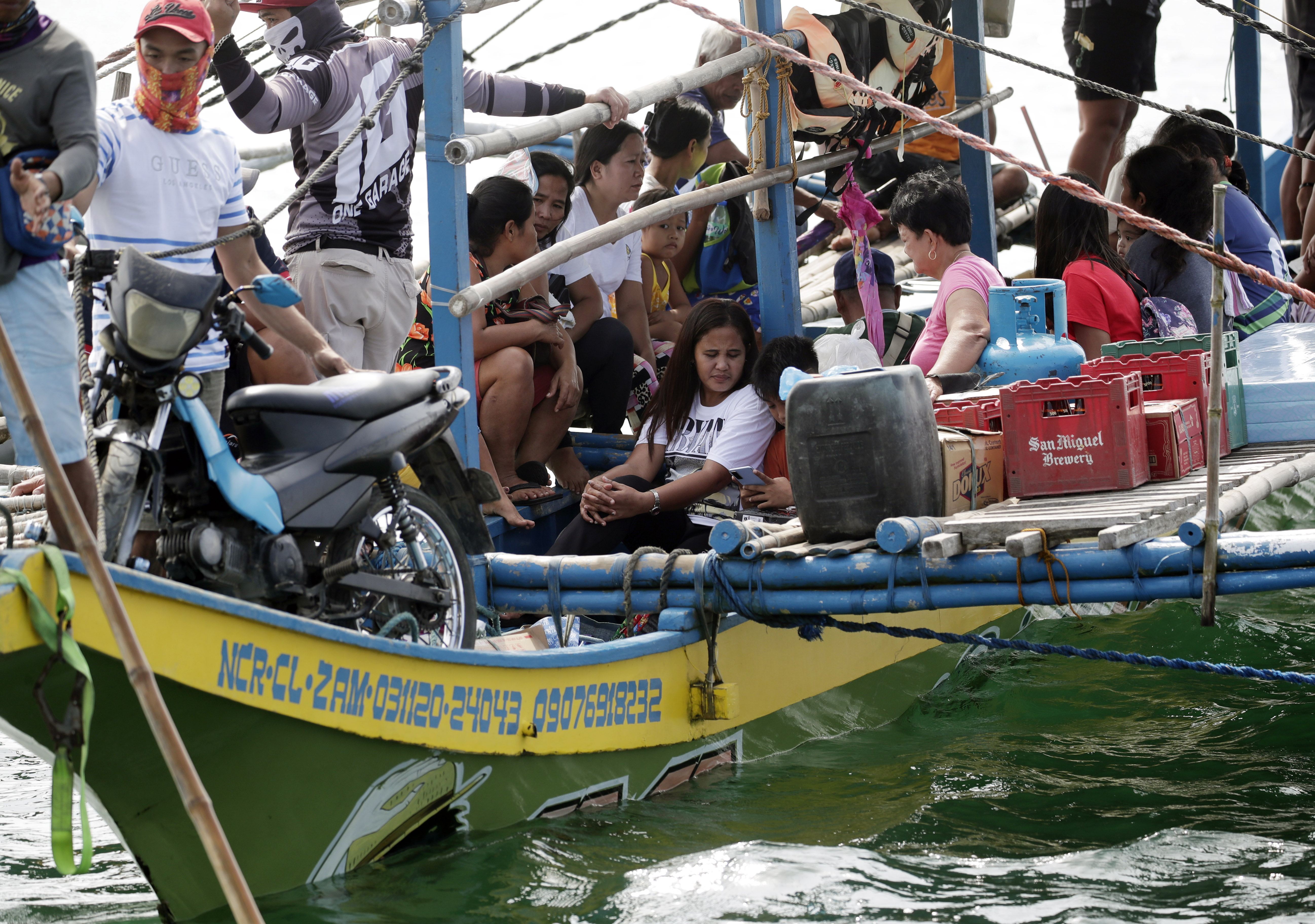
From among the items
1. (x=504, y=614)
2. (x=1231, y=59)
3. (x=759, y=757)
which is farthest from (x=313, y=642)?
(x=1231, y=59)

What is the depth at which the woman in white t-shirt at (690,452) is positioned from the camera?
459 cm

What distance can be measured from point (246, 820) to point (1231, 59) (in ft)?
31.7

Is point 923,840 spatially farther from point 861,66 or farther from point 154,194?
point 861,66

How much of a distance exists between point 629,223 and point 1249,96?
7896mm

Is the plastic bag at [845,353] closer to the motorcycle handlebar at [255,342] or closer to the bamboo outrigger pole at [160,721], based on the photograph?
the motorcycle handlebar at [255,342]

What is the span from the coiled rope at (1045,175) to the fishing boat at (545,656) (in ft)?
1.50

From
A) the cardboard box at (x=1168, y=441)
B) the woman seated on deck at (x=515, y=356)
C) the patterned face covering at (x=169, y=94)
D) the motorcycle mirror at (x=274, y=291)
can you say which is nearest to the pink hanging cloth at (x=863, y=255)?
the woman seated on deck at (x=515, y=356)

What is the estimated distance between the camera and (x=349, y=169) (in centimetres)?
450

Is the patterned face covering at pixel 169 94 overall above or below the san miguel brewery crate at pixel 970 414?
above

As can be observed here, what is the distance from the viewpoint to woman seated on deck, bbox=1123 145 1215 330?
6039 millimetres

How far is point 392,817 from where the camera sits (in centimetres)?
309

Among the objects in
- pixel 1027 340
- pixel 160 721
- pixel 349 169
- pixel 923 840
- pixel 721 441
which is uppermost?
pixel 349 169

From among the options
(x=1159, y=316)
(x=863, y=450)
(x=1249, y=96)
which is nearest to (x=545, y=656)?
(x=863, y=450)

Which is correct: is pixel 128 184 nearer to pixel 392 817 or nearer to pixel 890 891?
pixel 392 817
